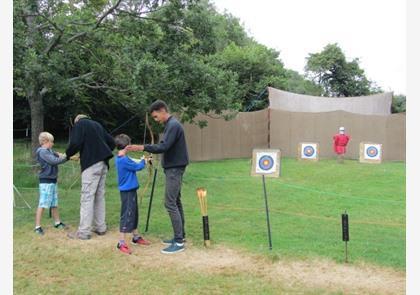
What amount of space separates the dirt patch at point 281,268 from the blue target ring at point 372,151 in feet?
38.5

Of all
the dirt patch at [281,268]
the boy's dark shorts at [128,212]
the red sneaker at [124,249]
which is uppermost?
the boy's dark shorts at [128,212]

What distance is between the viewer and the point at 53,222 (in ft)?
21.0

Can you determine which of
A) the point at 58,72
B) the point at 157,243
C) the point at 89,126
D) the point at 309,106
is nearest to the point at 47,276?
the point at 157,243

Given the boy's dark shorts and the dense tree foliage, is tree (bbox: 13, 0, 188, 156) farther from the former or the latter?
the boy's dark shorts

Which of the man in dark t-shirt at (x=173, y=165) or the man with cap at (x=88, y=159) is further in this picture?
the man with cap at (x=88, y=159)

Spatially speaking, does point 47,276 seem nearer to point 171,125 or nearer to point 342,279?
point 171,125

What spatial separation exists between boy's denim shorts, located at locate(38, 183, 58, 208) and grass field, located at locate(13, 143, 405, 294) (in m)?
0.38

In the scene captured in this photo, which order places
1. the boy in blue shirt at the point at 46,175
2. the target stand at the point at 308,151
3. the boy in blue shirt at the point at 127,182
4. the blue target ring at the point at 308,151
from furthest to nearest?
1. the blue target ring at the point at 308,151
2. the target stand at the point at 308,151
3. the boy in blue shirt at the point at 46,175
4. the boy in blue shirt at the point at 127,182

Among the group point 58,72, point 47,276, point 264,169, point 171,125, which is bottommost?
point 47,276

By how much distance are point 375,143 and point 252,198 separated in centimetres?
916

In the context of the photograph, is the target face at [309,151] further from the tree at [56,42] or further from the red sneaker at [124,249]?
the red sneaker at [124,249]

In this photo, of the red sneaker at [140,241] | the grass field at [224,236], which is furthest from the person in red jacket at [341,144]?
the red sneaker at [140,241]

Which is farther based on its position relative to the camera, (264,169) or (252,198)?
(252,198)

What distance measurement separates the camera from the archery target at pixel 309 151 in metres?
15.8
